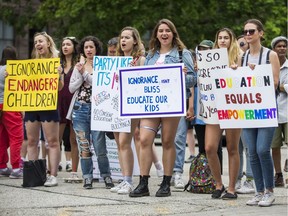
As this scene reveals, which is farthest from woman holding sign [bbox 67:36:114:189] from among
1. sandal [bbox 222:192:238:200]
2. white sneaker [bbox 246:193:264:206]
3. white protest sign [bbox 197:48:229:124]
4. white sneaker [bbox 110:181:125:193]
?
white sneaker [bbox 246:193:264:206]

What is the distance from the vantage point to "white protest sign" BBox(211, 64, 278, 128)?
9.80 m

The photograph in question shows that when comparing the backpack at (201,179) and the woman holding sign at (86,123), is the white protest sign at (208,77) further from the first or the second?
the woman holding sign at (86,123)

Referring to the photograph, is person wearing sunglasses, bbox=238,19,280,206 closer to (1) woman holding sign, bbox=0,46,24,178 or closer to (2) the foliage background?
(1) woman holding sign, bbox=0,46,24,178

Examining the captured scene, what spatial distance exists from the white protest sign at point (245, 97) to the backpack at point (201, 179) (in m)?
1.15

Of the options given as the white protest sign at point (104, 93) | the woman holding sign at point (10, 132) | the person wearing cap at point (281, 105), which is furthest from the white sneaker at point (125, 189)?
the woman holding sign at point (10, 132)

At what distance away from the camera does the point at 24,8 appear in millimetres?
37719

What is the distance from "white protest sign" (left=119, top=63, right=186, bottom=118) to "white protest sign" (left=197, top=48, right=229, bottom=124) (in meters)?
0.34

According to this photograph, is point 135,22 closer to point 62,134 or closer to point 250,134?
point 62,134

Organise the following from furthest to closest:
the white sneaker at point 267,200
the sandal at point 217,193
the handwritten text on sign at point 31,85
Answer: the handwritten text on sign at point 31,85 < the sandal at point 217,193 < the white sneaker at point 267,200

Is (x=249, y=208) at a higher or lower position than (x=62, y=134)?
lower

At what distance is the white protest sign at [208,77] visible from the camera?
10.5m

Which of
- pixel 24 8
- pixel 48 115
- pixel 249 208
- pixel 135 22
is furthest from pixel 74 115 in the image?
pixel 24 8


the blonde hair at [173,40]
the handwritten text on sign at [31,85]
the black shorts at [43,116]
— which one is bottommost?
the black shorts at [43,116]

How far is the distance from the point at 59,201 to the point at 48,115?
6.47 feet
